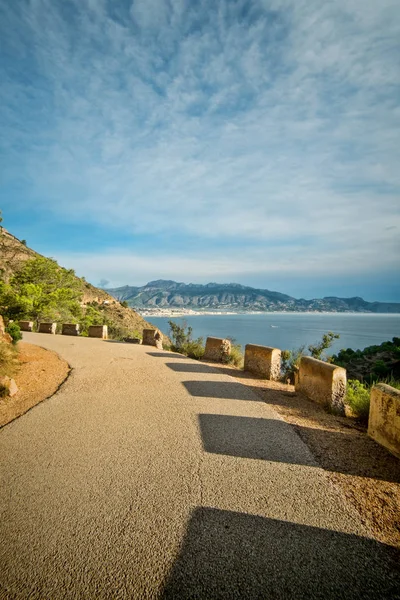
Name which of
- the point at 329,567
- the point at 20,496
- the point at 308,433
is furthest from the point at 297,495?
the point at 20,496

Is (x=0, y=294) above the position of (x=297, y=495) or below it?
above

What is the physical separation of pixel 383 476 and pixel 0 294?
85.3 ft

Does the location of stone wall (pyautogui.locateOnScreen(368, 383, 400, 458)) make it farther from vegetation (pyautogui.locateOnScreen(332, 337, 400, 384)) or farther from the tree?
the tree

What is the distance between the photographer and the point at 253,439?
4.07m

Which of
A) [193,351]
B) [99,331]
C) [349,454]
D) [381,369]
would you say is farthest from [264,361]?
[381,369]

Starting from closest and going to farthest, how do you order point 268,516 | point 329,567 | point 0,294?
point 329,567 → point 268,516 → point 0,294

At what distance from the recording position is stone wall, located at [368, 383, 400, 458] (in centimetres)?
383

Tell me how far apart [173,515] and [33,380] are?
218 inches

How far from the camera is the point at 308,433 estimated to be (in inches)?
175

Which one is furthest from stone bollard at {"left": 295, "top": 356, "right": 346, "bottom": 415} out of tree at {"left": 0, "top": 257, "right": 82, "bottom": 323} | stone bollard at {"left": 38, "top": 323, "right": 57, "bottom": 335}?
tree at {"left": 0, "top": 257, "right": 82, "bottom": 323}

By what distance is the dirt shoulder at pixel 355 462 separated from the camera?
8.79ft

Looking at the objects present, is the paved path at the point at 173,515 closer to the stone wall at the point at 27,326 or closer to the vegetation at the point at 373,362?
the stone wall at the point at 27,326

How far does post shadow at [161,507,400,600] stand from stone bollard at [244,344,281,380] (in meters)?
5.68

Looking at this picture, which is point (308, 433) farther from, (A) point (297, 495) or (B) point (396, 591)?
(B) point (396, 591)
